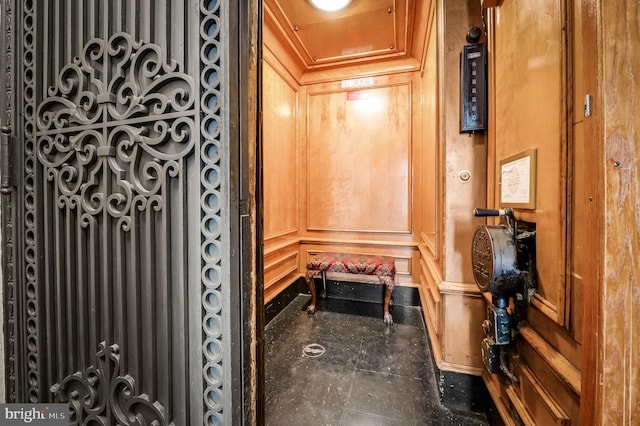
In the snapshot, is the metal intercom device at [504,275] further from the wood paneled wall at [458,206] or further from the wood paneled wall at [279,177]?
the wood paneled wall at [279,177]

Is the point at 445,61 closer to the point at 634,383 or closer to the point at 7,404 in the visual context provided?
the point at 634,383

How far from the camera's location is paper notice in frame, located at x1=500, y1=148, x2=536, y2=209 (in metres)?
1.04

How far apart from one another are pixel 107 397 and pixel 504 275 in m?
1.47

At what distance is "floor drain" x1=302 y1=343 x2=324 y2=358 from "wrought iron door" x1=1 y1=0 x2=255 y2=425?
1633 millimetres

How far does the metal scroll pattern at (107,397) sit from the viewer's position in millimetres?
731

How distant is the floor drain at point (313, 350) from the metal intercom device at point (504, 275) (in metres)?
1.34

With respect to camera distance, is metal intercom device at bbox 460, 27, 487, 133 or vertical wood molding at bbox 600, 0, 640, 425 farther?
metal intercom device at bbox 460, 27, 487, 133

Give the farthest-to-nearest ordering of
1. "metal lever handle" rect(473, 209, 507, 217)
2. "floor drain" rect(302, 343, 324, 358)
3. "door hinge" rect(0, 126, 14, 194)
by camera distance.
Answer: "floor drain" rect(302, 343, 324, 358) → "metal lever handle" rect(473, 209, 507, 217) → "door hinge" rect(0, 126, 14, 194)

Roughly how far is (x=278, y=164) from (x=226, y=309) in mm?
2554

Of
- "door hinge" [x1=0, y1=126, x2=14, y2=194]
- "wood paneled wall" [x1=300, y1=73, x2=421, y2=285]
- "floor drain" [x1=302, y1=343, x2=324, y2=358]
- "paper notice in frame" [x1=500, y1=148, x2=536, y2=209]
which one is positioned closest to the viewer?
"door hinge" [x1=0, y1=126, x2=14, y2=194]

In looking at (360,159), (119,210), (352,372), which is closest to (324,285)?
(352,372)

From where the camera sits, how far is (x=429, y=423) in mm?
1513

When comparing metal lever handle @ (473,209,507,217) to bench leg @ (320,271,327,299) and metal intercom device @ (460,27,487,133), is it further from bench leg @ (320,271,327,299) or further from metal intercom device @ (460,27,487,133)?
bench leg @ (320,271,327,299)

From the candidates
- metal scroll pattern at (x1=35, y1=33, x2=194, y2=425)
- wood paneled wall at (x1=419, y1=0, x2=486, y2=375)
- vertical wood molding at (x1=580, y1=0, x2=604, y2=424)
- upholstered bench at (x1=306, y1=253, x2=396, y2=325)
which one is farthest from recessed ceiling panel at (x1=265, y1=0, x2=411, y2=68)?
upholstered bench at (x1=306, y1=253, x2=396, y2=325)
